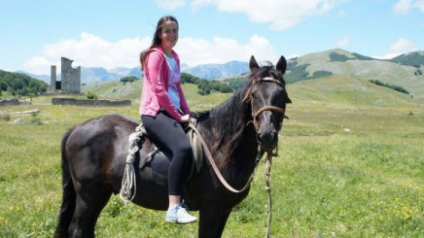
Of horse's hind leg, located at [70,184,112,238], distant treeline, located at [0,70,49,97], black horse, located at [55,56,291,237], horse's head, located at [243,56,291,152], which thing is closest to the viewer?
horse's head, located at [243,56,291,152]

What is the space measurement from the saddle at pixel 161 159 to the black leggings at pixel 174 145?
4.7 inches

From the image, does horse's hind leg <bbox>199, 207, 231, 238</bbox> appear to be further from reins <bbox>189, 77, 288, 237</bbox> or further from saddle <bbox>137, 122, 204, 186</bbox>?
saddle <bbox>137, 122, 204, 186</bbox>

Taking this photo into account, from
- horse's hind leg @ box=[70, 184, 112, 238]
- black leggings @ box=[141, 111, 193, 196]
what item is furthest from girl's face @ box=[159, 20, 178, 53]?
horse's hind leg @ box=[70, 184, 112, 238]

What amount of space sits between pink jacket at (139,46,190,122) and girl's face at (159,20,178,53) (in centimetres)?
11

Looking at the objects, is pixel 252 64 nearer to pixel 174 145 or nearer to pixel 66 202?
pixel 174 145

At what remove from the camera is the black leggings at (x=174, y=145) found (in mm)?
5109

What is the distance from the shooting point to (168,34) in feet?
17.8

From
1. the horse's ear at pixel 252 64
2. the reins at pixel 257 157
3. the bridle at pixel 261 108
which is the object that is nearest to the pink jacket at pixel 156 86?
the reins at pixel 257 157

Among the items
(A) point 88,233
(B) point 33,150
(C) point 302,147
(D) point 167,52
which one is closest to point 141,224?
(A) point 88,233

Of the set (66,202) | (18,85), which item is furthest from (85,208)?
(18,85)

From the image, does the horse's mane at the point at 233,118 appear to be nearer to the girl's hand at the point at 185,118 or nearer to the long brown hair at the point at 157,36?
the girl's hand at the point at 185,118

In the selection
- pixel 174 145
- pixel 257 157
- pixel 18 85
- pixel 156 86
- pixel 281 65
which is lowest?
pixel 18 85

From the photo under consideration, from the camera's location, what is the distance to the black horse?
4.76m

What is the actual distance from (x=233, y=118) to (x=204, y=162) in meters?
0.73
